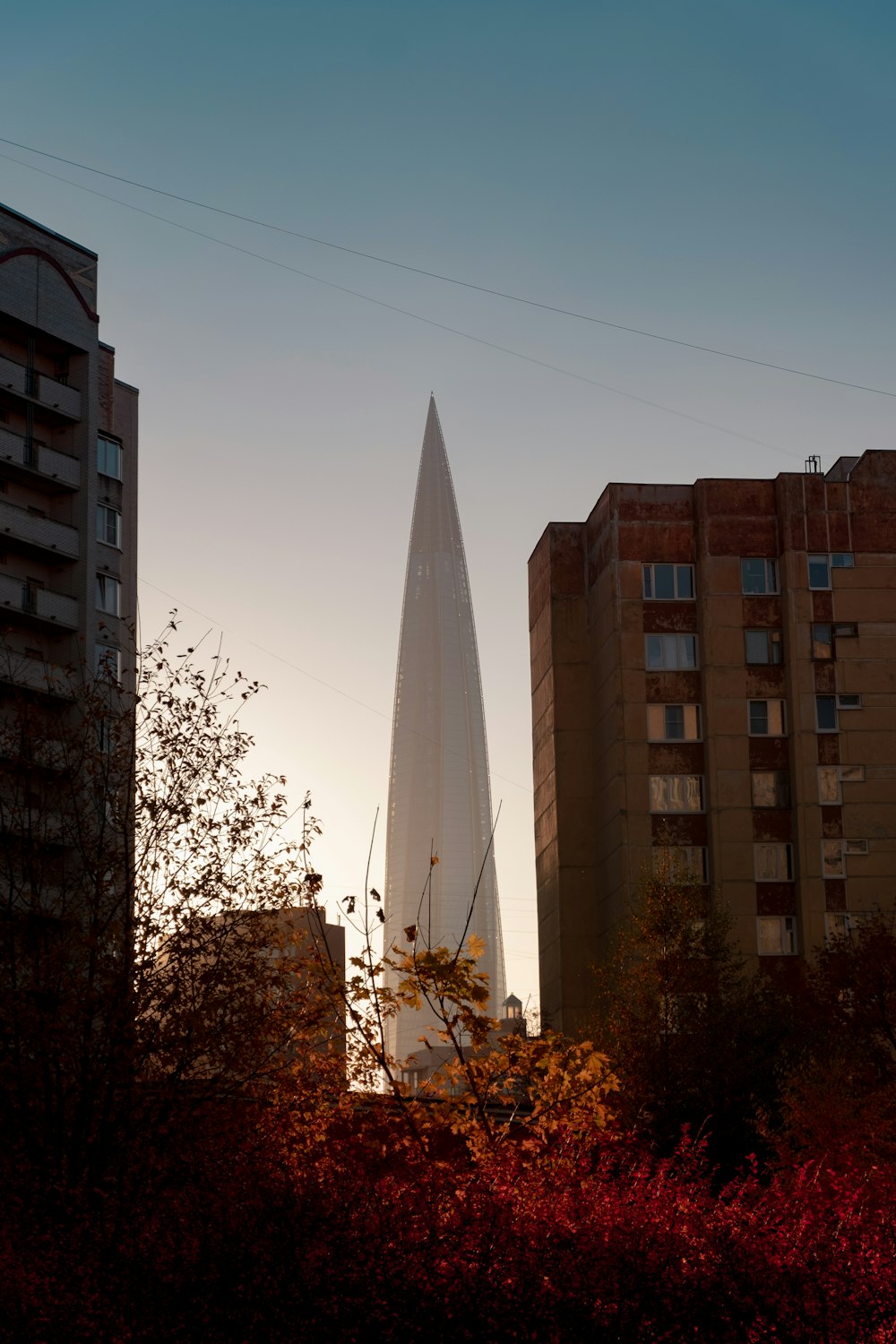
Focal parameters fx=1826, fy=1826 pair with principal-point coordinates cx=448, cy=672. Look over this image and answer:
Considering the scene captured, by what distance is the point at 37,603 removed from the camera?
7719 cm

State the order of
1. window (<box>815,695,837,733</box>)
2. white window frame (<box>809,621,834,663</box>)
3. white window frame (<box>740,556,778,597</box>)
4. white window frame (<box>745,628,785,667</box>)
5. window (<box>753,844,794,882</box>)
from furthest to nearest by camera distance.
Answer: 1. white window frame (<box>740,556,778,597</box>)
2. white window frame (<box>745,628,785,667</box>)
3. white window frame (<box>809,621,834,663</box>)
4. window (<box>815,695,837,733</box>)
5. window (<box>753,844,794,882</box>)

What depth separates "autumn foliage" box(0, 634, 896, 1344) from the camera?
21.1m

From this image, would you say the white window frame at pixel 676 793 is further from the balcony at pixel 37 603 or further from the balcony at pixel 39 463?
the balcony at pixel 39 463

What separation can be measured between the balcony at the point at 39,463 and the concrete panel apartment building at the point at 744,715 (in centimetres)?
2848

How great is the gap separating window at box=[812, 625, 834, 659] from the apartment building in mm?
34811

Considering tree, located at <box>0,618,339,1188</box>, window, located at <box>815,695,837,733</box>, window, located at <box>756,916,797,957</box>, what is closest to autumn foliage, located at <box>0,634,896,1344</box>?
tree, located at <box>0,618,339,1188</box>

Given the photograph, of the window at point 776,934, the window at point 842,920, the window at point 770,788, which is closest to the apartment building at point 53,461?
the window at point 770,788

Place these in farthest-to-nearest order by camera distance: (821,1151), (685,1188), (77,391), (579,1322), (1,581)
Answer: (77,391)
(1,581)
(821,1151)
(685,1188)
(579,1322)

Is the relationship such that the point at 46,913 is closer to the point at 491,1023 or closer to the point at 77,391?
the point at 491,1023

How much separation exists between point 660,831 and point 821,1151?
4331cm

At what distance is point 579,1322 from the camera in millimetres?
20953

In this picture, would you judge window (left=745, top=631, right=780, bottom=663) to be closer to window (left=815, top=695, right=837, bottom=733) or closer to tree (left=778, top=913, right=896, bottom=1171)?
window (left=815, top=695, right=837, bottom=733)

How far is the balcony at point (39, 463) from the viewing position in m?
77.1

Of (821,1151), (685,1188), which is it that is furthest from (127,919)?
(821,1151)
